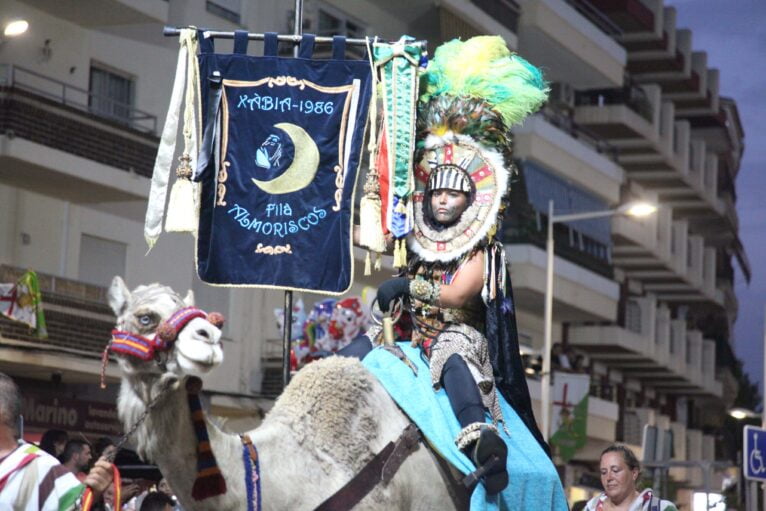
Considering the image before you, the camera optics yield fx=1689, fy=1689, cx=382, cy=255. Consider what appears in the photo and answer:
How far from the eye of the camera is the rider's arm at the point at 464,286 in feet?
34.1

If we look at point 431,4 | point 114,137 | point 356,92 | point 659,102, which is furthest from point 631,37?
point 356,92

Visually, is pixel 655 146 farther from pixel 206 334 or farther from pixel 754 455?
pixel 206 334

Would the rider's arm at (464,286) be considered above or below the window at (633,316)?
below

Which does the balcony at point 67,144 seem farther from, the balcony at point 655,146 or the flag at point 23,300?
the balcony at point 655,146

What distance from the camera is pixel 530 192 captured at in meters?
45.6

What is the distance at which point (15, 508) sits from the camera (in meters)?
8.16

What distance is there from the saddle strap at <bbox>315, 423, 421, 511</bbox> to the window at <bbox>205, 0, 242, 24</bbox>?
25.8 m

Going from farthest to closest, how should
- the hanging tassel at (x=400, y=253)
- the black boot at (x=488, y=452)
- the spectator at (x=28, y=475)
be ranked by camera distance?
the hanging tassel at (x=400, y=253)
the black boot at (x=488, y=452)
the spectator at (x=28, y=475)

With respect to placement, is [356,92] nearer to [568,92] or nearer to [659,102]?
[568,92]

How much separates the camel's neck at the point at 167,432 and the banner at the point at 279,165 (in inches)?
122

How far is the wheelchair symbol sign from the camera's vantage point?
917 inches

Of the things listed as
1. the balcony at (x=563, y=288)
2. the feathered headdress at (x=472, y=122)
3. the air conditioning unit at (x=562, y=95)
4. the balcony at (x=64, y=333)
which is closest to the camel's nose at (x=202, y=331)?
the feathered headdress at (x=472, y=122)

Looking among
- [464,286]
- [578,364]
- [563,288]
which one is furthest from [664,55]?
[464,286]

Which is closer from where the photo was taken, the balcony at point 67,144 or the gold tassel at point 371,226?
the gold tassel at point 371,226
